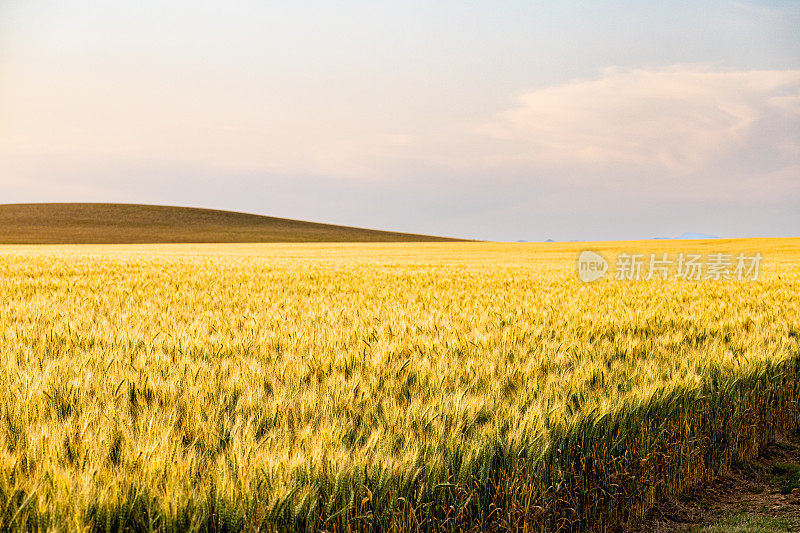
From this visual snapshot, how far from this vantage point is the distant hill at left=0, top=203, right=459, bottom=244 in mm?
70125

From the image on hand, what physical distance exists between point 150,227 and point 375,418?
87314 mm

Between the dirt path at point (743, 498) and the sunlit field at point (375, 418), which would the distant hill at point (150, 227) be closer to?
the sunlit field at point (375, 418)

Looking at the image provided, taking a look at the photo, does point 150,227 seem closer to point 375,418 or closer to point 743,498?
point 375,418

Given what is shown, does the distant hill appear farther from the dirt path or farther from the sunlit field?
the dirt path

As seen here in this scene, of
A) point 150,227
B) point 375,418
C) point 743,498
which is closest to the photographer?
point 375,418

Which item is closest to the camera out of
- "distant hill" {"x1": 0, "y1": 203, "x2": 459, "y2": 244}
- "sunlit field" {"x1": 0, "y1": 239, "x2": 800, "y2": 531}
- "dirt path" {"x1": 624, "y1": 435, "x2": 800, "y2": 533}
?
"sunlit field" {"x1": 0, "y1": 239, "x2": 800, "y2": 531}

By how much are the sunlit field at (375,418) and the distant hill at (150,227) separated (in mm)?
67777

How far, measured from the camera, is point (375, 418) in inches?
109

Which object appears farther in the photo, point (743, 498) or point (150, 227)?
point (150, 227)

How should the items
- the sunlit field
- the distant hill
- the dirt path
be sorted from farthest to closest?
the distant hill
the dirt path
the sunlit field

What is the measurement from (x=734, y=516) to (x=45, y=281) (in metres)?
12.5

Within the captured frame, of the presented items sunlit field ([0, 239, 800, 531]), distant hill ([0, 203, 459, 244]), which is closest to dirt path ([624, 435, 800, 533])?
sunlit field ([0, 239, 800, 531])

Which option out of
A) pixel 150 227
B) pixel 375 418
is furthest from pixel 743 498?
pixel 150 227

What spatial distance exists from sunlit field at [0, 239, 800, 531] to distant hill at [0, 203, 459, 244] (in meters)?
67.8
